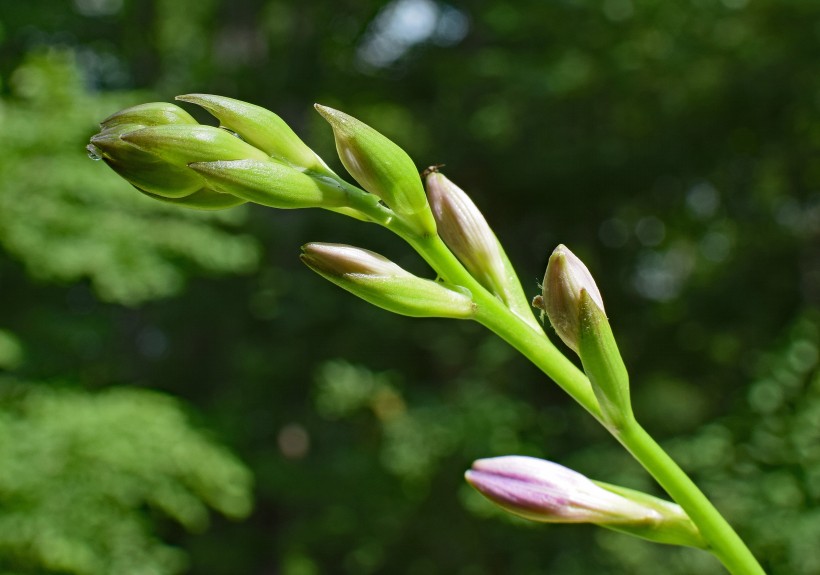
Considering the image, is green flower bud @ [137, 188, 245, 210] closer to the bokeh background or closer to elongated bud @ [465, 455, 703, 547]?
elongated bud @ [465, 455, 703, 547]

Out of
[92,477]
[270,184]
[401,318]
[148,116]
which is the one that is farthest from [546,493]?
[401,318]

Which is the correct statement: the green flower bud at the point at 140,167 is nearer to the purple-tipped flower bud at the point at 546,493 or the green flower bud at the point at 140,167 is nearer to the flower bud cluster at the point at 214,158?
the flower bud cluster at the point at 214,158

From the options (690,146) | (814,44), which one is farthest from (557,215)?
(814,44)

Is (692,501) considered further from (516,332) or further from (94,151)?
(94,151)

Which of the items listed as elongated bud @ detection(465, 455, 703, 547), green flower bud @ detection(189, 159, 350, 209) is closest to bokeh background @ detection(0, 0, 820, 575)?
elongated bud @ detection(465, 455, 703, 547)

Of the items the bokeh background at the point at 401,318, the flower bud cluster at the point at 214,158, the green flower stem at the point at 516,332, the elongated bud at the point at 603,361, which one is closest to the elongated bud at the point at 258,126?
the flower bud cluster at the point at 214,158

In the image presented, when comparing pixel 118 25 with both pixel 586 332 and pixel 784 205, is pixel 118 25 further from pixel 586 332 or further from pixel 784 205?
pixel 586 332
